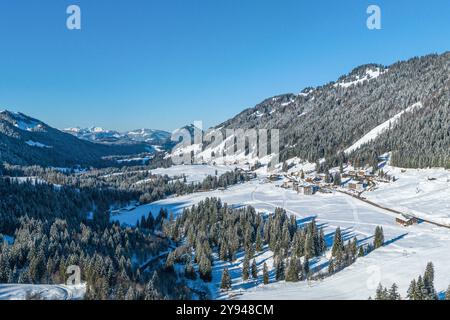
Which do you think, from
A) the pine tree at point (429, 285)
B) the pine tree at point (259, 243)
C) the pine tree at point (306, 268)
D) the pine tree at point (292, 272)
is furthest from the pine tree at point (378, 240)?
the pine tree at point (259, 243)

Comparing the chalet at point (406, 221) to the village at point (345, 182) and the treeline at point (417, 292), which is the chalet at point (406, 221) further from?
the treeline at point (417, 292)

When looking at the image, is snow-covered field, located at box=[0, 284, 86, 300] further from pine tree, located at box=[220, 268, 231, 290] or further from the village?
the village

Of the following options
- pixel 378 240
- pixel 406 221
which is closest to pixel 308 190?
pixel 406 221

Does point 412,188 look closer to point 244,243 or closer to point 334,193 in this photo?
point 334,193

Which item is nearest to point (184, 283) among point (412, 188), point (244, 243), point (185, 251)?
point (185, 251)

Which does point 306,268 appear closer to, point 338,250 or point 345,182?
point 338,250

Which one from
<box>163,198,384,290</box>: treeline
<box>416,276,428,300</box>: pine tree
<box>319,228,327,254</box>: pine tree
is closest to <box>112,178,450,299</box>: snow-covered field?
<box>163,198,384,290</box>: treeline
